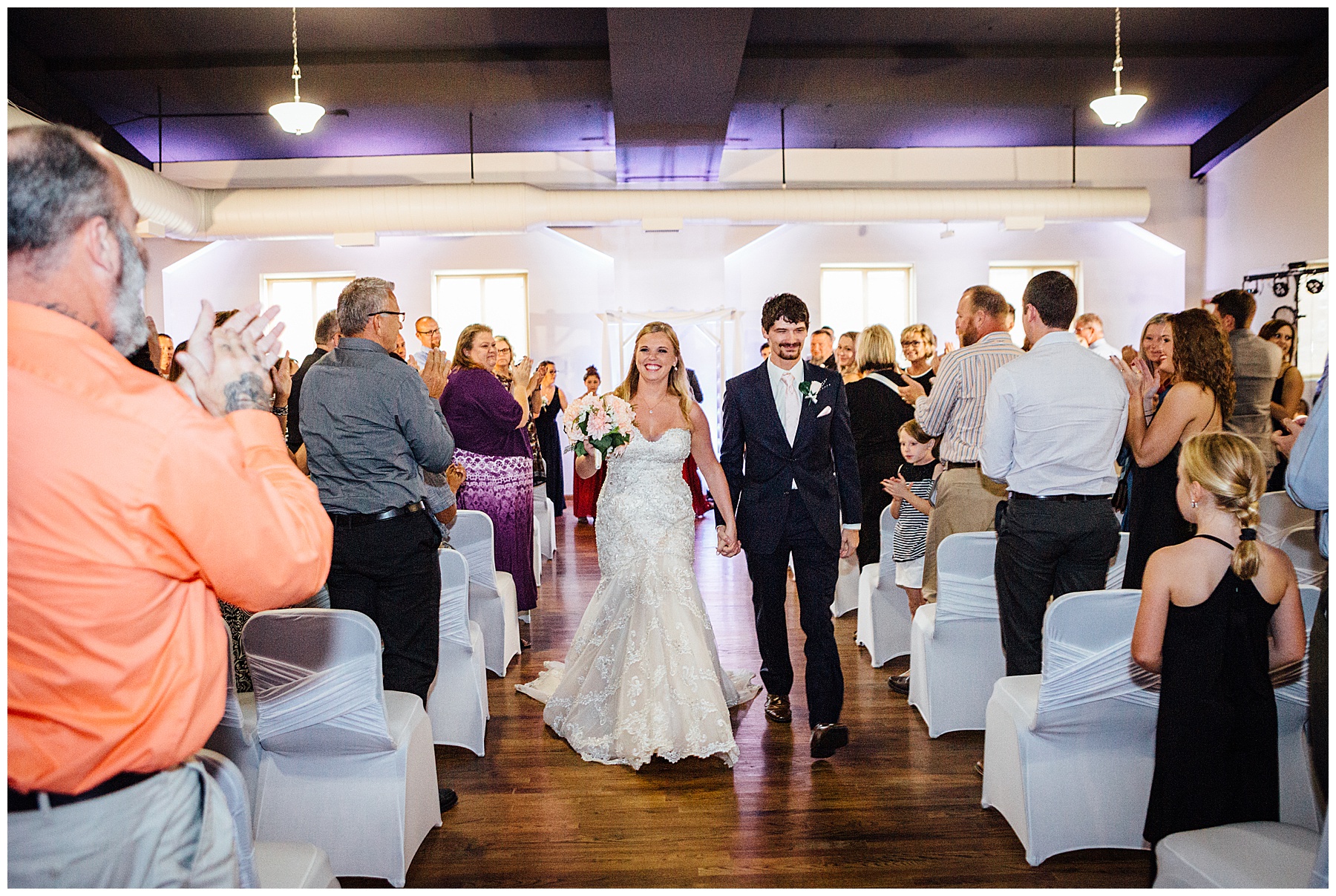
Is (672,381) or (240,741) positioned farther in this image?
(672,381)

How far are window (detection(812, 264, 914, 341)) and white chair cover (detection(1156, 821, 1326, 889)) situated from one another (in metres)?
10.7

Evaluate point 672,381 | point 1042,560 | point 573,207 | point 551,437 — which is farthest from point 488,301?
point 1042,560

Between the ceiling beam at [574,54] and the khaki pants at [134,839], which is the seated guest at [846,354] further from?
the khaki pants at [134,839]

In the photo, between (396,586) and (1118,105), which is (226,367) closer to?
(396,586)

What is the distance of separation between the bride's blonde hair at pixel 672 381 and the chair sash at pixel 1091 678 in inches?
67.7

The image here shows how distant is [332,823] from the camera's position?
8.57ft

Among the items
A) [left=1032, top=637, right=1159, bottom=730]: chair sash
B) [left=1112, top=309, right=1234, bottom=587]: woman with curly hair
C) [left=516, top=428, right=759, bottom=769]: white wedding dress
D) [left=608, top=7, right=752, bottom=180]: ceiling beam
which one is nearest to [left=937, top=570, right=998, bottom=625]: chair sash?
[left=1112, top=309, right=1234, bottom=587]: woman with curly hair

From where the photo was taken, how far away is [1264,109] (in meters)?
9.62

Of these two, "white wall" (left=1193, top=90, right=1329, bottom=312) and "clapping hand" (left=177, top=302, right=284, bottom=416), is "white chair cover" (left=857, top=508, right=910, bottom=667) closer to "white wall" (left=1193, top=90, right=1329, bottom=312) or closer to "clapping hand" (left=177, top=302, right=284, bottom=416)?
"clapping hand" (left=177, top=302, right=284, bottom=416)

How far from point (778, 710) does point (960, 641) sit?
797 mm

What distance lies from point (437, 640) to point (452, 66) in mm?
6821

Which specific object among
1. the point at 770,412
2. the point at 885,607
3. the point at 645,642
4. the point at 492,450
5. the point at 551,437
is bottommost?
the point at 885,607

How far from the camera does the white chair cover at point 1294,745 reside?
2508 mm

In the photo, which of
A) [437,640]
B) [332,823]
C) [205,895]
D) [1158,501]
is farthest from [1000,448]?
[205,895]
